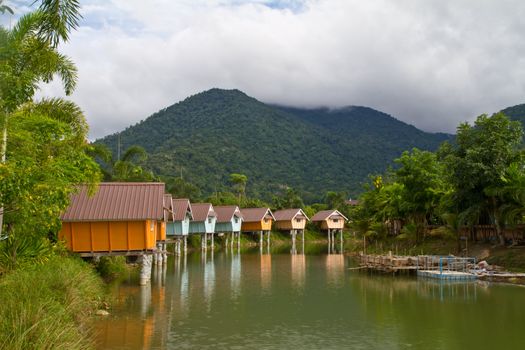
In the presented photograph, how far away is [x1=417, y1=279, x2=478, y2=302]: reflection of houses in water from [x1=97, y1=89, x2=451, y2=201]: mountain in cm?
7003

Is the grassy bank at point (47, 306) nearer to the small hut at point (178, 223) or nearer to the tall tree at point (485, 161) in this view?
the tall tree at point (485, 161)

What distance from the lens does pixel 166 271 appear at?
33844mm

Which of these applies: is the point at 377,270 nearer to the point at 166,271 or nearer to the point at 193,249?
the point at 166,271

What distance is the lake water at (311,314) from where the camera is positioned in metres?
14.9

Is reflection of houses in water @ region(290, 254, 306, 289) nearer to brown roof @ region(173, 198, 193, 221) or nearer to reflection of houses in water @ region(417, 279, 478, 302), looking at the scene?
reflection of houses in water @ region(417, 279, 478, 302)

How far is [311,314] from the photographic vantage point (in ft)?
62.7

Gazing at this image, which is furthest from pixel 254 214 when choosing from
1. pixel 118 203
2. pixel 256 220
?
pixel 118 203

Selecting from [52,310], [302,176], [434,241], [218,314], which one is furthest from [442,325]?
[302,176]

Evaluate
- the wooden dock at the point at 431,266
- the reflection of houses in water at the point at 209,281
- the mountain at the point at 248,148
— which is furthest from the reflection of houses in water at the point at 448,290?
the mountain at the point at 248,148

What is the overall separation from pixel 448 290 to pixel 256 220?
41711mm

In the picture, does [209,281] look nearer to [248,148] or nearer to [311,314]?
[311,314]

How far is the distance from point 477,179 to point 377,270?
864 cm

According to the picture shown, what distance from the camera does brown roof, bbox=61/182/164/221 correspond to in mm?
24141

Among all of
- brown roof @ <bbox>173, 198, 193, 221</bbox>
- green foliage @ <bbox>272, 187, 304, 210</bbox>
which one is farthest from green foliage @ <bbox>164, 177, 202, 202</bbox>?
green foliage @ <bbox>272, 187, 304, 210</bbox>
